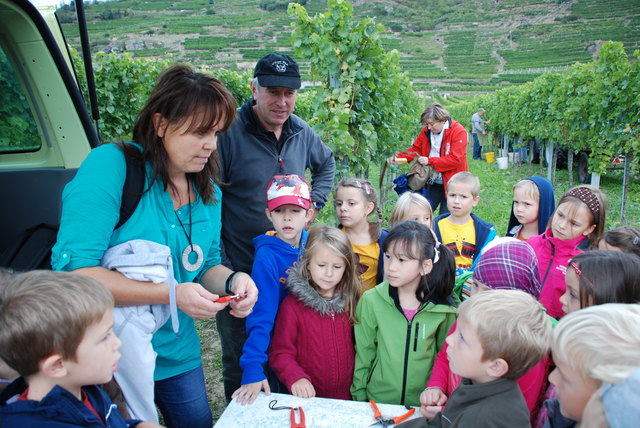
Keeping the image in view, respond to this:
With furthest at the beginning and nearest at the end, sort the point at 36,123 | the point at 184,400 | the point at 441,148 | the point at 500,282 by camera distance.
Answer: the point at 441,148 → the point at 36,123 → the point at 500,282 → the point at 184,400

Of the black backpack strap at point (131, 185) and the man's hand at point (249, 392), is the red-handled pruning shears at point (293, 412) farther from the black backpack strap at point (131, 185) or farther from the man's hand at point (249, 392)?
the black backpack strap at point (131, 185)

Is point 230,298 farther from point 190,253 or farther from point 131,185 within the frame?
point 131,185

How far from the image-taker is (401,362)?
2.07 m

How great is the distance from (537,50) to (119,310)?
2722 inches

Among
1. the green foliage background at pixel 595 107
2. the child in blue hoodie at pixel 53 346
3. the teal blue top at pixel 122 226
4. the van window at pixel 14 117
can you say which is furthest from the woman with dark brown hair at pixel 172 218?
the green foliage background at pixel 595 107

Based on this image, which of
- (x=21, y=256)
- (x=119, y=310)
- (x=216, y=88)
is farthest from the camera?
(x=21, y=256)

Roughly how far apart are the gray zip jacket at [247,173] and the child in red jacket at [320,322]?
0.63 metres

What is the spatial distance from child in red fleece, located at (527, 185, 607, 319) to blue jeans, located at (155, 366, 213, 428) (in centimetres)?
217

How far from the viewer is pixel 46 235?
1.84 m

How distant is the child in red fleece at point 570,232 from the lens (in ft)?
9.05

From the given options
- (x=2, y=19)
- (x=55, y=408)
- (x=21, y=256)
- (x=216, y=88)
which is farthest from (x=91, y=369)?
(x=2, y=19)

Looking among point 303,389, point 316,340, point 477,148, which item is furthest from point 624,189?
point 477,148

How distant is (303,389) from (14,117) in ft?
7.85

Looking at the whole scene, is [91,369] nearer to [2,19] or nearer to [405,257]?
[405,257]
